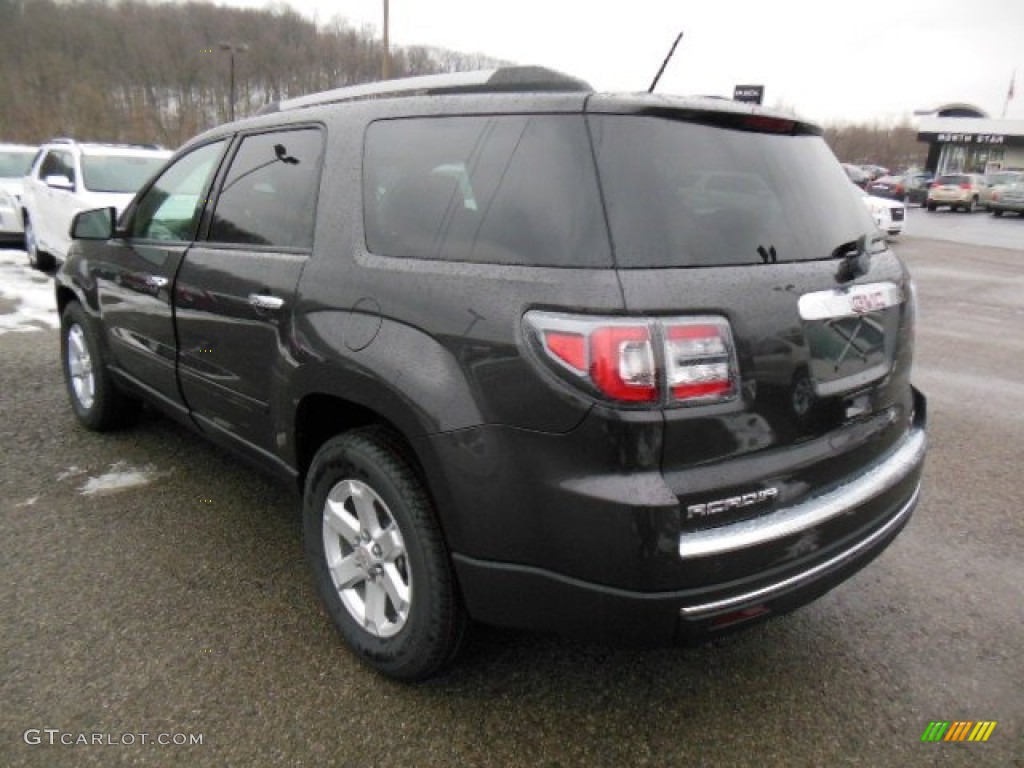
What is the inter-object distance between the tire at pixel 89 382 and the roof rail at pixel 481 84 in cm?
229

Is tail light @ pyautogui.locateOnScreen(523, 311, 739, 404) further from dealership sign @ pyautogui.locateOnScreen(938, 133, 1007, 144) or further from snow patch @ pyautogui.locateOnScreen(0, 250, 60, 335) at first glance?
dealership sign @ pyautogui.locateOnScreen(938, 133, 1007, 144)

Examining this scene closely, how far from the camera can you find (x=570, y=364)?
67.2 inches

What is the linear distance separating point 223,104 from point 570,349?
280 feet

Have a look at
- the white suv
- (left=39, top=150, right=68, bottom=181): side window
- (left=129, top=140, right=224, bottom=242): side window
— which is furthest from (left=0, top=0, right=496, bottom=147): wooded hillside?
(left=129, top=140, right=224, bottom=242): side window

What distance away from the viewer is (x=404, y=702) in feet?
7.13

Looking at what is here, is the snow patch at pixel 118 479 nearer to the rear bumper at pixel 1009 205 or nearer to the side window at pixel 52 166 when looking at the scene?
the side window at pixel 52 166

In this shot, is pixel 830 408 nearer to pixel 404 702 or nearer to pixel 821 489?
pixel 821 489

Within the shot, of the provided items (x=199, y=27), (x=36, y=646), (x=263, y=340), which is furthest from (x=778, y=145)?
(x=199, y=27)

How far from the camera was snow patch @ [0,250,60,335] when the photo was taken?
668 centimetres

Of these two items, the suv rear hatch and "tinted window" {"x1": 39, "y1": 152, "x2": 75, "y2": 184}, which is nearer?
the suv rear hatch

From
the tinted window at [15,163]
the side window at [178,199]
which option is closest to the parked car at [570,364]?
the side window at [178,199]

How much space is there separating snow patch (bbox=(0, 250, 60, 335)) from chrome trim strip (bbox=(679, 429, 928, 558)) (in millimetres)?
5458

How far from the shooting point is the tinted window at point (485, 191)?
180 cm
